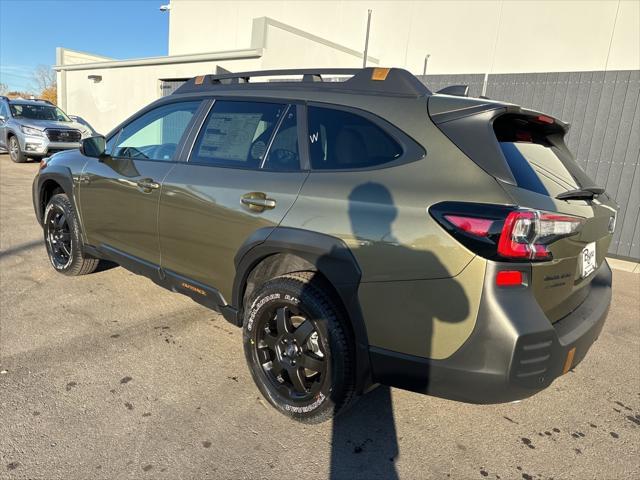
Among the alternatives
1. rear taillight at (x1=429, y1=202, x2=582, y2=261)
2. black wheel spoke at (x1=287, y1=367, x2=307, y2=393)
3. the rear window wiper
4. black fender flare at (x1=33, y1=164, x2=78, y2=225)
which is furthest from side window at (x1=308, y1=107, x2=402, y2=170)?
black fender flare at (x1=33, y1=164, x2=78, y2=225)

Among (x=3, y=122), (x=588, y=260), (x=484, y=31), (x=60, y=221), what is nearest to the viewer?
(x=588, y=260)

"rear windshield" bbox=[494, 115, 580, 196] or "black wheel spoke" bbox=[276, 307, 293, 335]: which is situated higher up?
"rear windshield" bbox=[494, 115, 580, 196]

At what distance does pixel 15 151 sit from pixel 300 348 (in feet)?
47.2

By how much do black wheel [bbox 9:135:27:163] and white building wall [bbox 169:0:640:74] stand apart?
8.20 m

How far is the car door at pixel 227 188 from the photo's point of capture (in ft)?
8.66

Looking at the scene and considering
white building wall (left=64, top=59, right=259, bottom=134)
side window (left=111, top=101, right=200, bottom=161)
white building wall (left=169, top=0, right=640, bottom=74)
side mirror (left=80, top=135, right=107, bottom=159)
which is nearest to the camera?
side window (left=111, top=101, right=200, bottom=161)

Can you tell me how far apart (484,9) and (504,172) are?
982 cm

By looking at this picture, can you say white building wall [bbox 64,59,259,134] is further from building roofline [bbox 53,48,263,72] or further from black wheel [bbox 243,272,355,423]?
black wheel [bbox 243,272,355,423]

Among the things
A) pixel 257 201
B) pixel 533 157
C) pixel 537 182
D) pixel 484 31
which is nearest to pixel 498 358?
pixel 537 182

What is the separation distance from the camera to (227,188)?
111 inches

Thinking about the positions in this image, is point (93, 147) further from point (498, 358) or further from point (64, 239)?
point (498, 358)

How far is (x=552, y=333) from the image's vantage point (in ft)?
6.50

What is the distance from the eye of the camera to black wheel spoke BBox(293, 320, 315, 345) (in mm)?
2471

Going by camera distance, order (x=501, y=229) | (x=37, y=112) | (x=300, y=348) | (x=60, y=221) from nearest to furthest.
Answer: (x=501, y=229) → (x=300, y=348) → (x=60, y=221) → (x=37, y=112)
